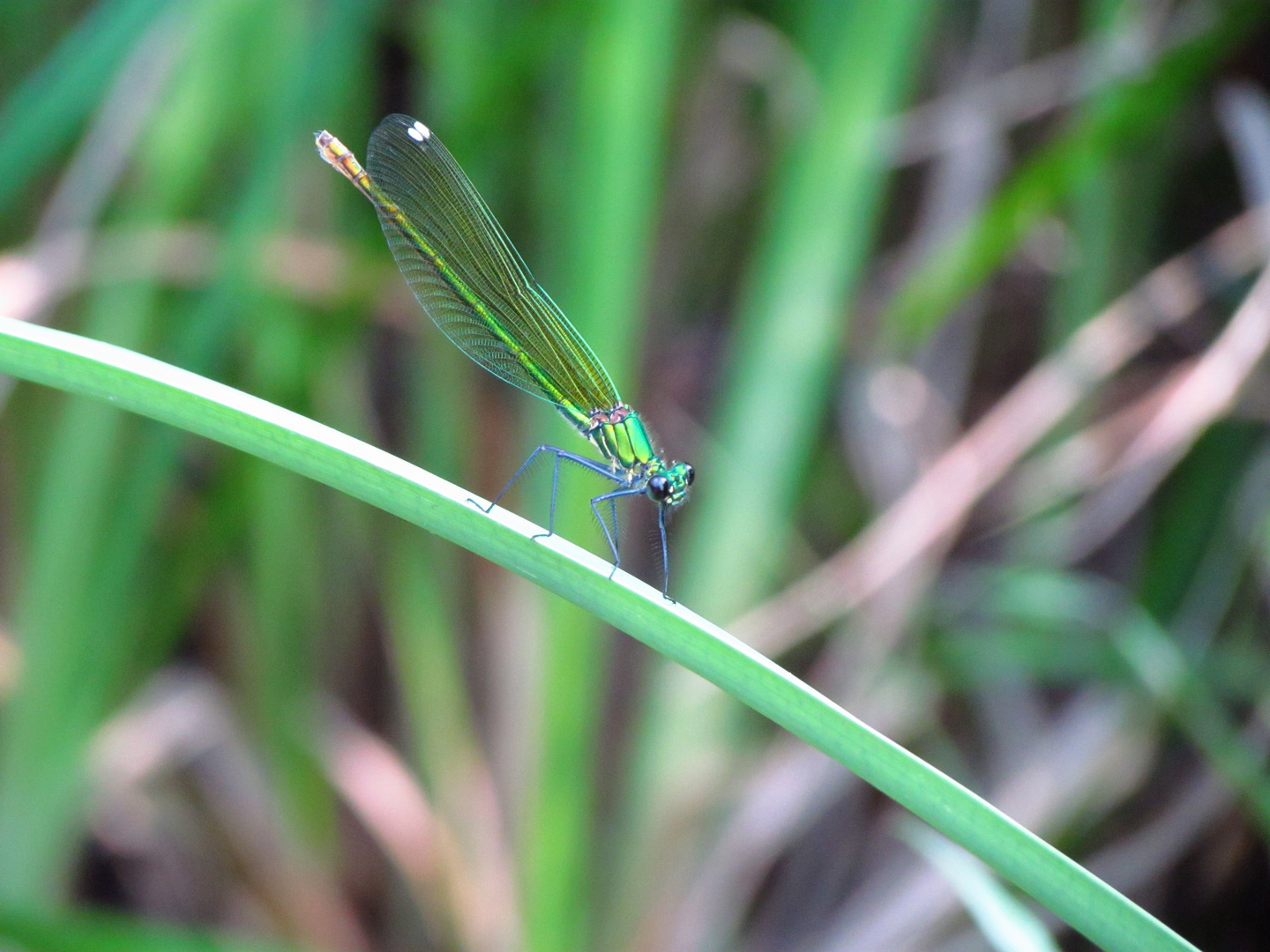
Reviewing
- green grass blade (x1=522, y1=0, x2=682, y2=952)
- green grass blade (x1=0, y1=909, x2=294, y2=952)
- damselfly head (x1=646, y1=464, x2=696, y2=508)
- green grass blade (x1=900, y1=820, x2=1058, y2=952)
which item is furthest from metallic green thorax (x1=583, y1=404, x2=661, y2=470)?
green grass blade (x1=0, y1=909, x2=294, y2=952)

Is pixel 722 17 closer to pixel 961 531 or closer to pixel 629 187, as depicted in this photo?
pixel 629 187

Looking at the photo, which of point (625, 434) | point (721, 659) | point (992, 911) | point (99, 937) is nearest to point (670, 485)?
point (625, 434)

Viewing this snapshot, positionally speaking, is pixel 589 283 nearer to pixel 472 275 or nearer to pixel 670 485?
pixel 472 275

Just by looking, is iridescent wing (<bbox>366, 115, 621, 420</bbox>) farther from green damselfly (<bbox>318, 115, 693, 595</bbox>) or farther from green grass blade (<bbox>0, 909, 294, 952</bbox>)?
green grass blade (<bbox>0, 909, 294, 952</bbox>)

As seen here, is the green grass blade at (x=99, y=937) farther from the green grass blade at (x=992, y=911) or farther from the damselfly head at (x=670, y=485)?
the green grass blade at (x=992, y=911)

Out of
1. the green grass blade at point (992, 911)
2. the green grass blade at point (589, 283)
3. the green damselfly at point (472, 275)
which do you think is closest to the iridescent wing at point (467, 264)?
the green damselfly at point (472, 275)
